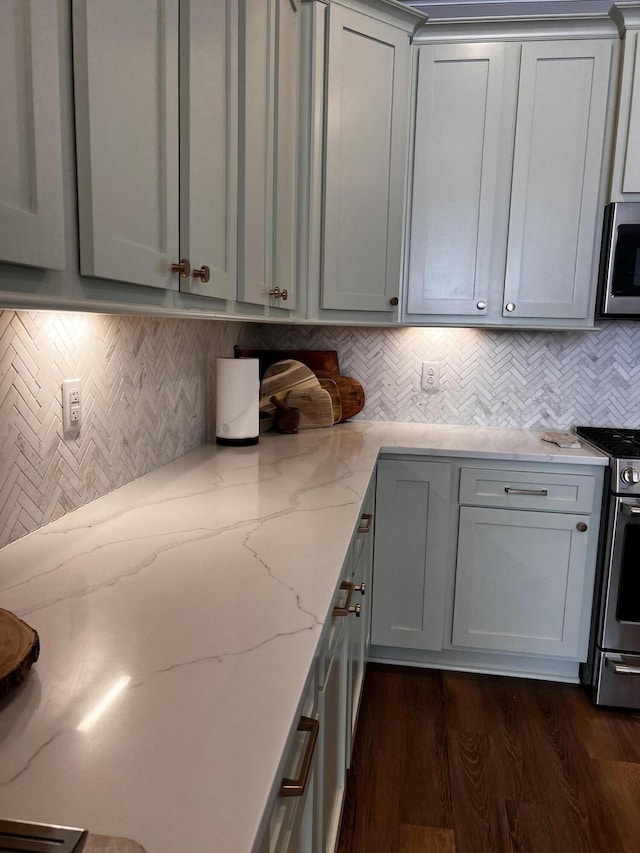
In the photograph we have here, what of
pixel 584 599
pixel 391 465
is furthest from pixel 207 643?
pixel 584 599

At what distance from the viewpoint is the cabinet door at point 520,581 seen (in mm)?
2350

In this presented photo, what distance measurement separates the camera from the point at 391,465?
2391 millimetres

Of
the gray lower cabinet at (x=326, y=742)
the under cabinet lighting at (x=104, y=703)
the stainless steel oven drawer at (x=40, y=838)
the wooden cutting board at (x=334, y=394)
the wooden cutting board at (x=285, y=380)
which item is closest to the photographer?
the stainless steel oven drawer at (x=40, y=838)

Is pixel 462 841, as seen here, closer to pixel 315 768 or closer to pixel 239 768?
pixel 315 768

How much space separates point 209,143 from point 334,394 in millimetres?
1494

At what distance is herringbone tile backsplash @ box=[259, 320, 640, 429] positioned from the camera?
275 centimetres

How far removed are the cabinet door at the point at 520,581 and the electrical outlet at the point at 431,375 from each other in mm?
707

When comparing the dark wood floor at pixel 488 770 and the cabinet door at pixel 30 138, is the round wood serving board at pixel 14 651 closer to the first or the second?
the cabinet door at pixel 30 138

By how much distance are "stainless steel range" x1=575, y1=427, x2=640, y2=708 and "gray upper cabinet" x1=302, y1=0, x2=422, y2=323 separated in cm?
110

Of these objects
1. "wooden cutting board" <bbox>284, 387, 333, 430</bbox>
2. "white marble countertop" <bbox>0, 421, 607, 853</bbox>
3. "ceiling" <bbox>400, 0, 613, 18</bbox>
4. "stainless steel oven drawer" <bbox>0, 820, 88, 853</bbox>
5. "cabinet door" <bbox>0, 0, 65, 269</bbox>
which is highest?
"ceiling" <bbox>400, 0, 613, 18</bbox>

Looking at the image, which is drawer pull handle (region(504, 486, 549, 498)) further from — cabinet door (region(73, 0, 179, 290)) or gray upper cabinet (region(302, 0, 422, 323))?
cabinet door (region(73, 0, 179, 290))

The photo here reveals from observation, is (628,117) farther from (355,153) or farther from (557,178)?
(355,153)

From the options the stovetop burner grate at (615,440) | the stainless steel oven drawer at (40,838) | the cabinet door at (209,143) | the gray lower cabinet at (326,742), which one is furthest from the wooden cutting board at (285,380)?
the stainless steel oven drawer at (40,838)

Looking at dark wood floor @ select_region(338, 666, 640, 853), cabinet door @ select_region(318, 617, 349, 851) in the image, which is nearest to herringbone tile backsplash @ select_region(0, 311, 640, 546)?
cabinet door @ select_region(318, 617, 349, 851)
